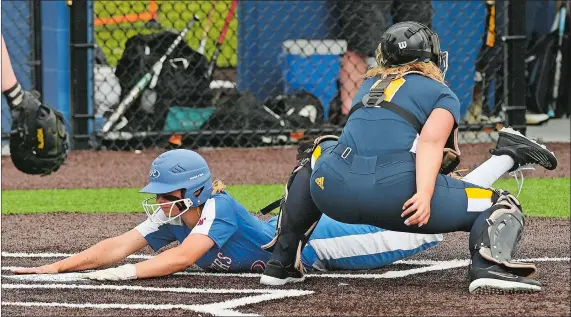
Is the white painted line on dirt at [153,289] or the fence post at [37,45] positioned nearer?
the white painted line on dirt at [153,289]

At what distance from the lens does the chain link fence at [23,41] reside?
32.9 feet

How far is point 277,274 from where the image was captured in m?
4.63

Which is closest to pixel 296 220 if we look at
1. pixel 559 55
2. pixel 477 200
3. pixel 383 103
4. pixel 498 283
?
pixel 383 103

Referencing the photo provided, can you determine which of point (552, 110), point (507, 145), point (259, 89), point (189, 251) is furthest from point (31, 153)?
point (552, 110)

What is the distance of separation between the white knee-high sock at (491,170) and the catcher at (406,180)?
0.51m

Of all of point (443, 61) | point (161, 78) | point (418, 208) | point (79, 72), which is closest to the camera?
point (418, 208)

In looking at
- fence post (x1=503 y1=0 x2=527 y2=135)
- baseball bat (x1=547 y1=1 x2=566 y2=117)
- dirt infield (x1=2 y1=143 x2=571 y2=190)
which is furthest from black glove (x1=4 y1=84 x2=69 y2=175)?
baseball bat (x1=547 y1=1 x2=566 y2=117)

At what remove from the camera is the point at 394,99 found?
4473mm

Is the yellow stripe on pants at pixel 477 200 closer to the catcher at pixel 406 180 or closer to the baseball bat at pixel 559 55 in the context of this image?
the catcher at pixel 406 180

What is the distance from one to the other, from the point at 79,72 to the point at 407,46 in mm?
5839

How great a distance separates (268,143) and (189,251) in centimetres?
602

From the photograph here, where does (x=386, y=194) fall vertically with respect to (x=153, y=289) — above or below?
above

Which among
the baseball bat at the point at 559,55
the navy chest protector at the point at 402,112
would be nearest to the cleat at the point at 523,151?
the navy chest protector at the point at 402,112

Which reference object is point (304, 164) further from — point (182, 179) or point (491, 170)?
point (491, 170)
